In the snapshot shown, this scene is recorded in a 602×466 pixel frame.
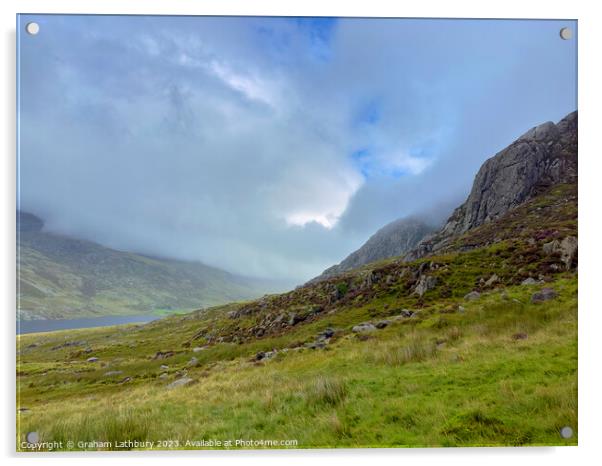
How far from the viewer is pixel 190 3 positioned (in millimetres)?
7457

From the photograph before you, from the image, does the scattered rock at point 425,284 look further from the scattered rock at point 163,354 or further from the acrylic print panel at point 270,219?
the scattered rock at point 163,354

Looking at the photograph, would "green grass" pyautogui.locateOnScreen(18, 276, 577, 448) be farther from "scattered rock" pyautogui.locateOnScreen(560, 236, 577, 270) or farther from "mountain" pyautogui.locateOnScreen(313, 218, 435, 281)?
"mountain" pyautogui.locateOnScreen(313, 218, 435, 281)

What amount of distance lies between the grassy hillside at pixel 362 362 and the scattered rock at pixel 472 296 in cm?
8

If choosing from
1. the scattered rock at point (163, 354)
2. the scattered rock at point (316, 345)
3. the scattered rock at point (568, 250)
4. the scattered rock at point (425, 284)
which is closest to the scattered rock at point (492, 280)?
the scattered rock at point (425, 284)

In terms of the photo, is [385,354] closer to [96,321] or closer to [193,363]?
[193,363]

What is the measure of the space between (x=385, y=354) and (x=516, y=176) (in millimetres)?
6914

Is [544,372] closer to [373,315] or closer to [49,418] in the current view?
[373,315]

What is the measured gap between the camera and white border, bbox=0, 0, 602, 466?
21.6 feet

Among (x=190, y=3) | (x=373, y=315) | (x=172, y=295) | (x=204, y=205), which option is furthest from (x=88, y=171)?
(x=373, y=315)

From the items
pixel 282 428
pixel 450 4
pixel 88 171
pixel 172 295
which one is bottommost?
pixel 282 428

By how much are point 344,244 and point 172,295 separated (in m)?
5.29

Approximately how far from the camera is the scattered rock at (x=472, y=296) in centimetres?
853

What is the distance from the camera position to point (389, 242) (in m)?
8.55

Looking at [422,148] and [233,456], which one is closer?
[233,456]
